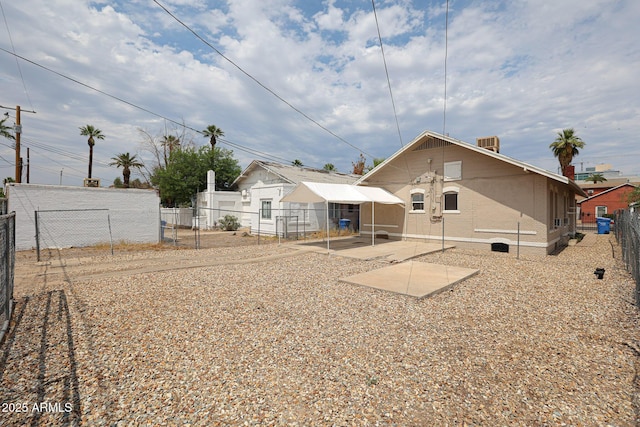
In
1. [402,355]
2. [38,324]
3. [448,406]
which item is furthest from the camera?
[38,324]

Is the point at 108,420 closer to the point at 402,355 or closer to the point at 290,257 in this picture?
the point at 402,355

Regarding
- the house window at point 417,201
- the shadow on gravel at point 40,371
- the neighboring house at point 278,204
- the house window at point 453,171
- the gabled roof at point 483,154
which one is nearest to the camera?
the shadow on gravel at point 40,371

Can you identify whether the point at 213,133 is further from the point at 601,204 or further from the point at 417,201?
the point at 601,204

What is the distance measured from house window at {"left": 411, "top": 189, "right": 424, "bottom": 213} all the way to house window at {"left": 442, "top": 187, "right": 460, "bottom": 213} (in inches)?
47.1

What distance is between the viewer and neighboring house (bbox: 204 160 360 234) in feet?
65.3

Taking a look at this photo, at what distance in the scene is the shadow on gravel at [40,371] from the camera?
9.14 feet

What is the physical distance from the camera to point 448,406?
2.92 meters

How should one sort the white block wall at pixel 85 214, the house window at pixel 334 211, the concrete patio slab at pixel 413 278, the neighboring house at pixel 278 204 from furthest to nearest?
the house window at pixel 334 211, the neighboring house at pixel 278 204, the white block wall at pixel 85 214, the concrete patio slab at pixel 413 278

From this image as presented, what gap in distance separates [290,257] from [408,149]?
356 inches

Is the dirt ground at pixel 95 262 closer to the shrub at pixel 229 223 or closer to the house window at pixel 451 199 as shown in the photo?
the shrub at pixel 229 223

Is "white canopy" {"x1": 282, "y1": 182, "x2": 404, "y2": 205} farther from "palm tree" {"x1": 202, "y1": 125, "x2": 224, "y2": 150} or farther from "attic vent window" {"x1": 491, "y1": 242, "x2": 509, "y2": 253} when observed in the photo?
"palm tree" {"x1": 202, "y1": 125, "x2": 224, "y2": 150}

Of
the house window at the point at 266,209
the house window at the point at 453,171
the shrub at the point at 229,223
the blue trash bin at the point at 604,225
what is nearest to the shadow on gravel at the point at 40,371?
the house window at the point at 453,171

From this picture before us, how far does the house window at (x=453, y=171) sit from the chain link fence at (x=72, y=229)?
52.3 feet

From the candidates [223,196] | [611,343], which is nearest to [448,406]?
[611,343]
